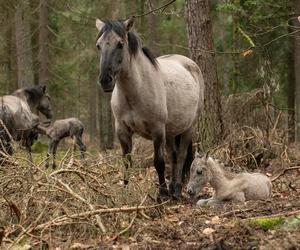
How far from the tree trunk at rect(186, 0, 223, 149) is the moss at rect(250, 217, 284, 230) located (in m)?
5.55

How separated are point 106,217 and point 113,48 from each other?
2549 mm

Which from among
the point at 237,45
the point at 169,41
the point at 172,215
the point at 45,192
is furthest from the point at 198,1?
the point at 169,41

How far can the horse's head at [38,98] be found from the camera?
15477mm

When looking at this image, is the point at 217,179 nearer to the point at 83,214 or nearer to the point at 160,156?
the point at 160,156

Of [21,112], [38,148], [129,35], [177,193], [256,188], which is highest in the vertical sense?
[129,35]

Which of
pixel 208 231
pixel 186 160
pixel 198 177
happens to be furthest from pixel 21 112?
pixel 208 231

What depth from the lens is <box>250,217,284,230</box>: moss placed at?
5.26 metres

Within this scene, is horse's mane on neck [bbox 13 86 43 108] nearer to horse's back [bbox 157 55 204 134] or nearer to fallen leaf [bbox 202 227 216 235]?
horse's back [bbox 157 55 204 134]

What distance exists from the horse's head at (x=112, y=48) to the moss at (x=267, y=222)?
102 inches

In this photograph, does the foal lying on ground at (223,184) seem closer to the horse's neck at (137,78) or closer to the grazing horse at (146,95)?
the grazing horse at (146,95)

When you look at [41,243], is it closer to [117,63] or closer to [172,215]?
[172,215]

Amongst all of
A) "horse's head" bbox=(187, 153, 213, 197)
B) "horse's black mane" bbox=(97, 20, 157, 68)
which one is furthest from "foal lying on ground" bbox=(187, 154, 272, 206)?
"horse's black mane" bbox=(97, 20, 157, 68)

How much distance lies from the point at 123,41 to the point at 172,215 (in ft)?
7.95

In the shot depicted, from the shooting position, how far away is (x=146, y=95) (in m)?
7.86
